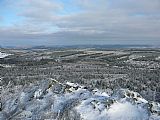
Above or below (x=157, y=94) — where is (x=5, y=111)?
above

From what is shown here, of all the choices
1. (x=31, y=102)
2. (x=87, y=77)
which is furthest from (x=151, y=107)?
(x=87, y=77)

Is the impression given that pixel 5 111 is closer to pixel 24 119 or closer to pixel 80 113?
→ pixel 24 119

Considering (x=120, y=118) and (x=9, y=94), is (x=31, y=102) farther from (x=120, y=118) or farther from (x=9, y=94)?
(x=120, y=118)

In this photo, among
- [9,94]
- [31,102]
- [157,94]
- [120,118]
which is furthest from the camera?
[157,94]

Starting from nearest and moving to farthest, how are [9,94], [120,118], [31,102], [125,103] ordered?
[120,118] < [125,103] < [31,102] < [9,94]

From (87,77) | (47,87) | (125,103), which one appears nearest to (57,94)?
(47,87)

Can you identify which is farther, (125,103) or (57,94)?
(57,94)
